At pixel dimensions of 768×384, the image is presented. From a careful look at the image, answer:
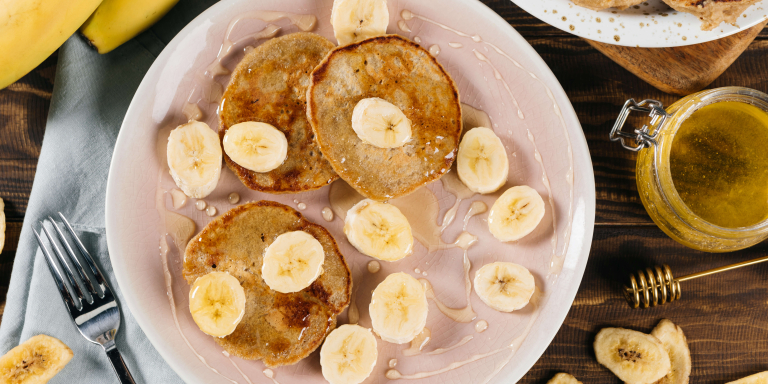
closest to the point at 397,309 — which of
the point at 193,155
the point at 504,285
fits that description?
the point at 504,285

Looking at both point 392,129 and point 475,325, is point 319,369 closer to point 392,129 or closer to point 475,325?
point 475,325

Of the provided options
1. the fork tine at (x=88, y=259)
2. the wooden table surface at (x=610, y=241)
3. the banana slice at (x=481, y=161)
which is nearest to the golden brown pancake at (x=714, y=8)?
the wooden table surface at (x=610, y=241)

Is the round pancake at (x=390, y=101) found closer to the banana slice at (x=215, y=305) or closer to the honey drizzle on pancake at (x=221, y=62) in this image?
the honey drizzle on pancake at (x=221, y=62)

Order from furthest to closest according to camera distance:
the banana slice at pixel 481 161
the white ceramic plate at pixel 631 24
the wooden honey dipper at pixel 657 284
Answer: the wooden honey dipper at pixel 657 284, the banana slice at pixel 481 161, the white ceramic plate at pixel 631 24

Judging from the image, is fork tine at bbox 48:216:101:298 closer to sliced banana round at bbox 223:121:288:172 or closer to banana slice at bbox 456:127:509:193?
sliced banana round at bbox 223:121:288:172

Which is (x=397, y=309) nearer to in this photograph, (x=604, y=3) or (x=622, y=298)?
(x=622, y=298)

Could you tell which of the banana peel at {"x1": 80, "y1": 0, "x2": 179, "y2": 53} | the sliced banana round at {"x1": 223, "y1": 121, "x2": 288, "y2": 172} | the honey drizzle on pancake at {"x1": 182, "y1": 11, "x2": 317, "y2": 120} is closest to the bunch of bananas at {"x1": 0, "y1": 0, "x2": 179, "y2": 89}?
the banana peel at {"x1": 80, "y1": 0, "x2": 179, "y2": 53}

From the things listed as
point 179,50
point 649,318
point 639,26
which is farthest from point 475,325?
point 179,50
